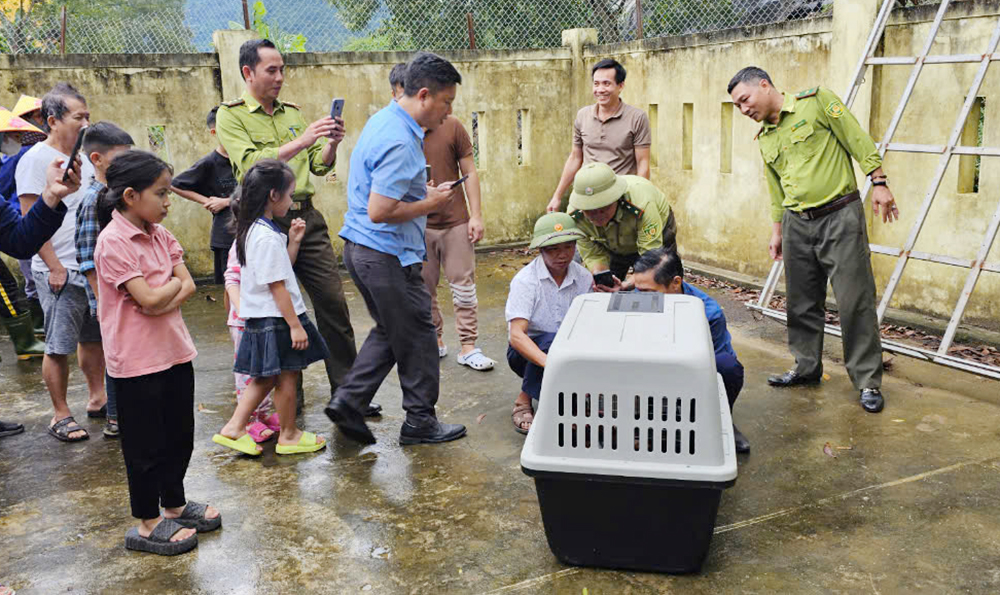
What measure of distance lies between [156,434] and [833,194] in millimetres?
3389

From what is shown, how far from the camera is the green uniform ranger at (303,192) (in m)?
4.50

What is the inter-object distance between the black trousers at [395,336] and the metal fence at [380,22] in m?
4.74

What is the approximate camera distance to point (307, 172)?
4.67 metres

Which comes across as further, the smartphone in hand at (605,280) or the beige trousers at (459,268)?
the beige trousers at (459,268)

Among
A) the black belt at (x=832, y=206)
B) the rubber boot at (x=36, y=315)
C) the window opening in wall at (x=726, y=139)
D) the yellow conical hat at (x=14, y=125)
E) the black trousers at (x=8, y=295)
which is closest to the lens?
the black belt at (x=832, y=206)

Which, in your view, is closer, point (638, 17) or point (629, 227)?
point (629, 227)

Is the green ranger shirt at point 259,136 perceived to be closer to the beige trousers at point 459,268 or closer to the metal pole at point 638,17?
the beige trousers at point 459,268

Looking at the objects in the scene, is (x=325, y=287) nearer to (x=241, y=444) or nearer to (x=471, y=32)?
(x=241, y=444)

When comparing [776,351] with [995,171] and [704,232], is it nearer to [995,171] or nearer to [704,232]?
[995,171]

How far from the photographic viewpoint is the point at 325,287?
461 centimetres

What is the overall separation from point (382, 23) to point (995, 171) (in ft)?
22.2

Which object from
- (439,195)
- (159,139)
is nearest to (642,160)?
(439,195)

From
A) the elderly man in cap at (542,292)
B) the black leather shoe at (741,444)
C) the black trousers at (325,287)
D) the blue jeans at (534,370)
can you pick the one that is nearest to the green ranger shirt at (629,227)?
the elderly man in cap at (542,292)

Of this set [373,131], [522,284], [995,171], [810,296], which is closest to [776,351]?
[810,296]
